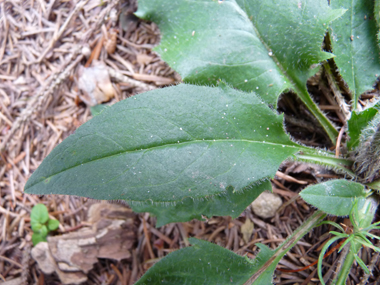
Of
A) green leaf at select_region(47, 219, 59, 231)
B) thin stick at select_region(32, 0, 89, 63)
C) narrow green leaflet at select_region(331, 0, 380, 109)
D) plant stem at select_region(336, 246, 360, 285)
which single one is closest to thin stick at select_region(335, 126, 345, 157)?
narrow green leaflet at select_region(331, 0, 380, 109)

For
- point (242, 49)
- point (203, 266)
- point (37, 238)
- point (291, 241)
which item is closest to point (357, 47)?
point (242, 49)

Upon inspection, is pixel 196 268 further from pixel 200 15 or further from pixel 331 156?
→ pixel 200 15

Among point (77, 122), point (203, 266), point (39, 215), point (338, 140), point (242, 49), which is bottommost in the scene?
point (39, 215)

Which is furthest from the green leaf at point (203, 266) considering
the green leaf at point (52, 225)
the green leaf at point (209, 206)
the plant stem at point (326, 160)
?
the green leaf at point (52, 225)

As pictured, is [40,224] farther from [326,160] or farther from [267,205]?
[326,160]

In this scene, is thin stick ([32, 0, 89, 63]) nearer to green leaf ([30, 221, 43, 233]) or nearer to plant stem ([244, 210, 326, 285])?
green leaf ([30, 221, 43, 233])

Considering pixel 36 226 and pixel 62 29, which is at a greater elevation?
pixel 62 29
